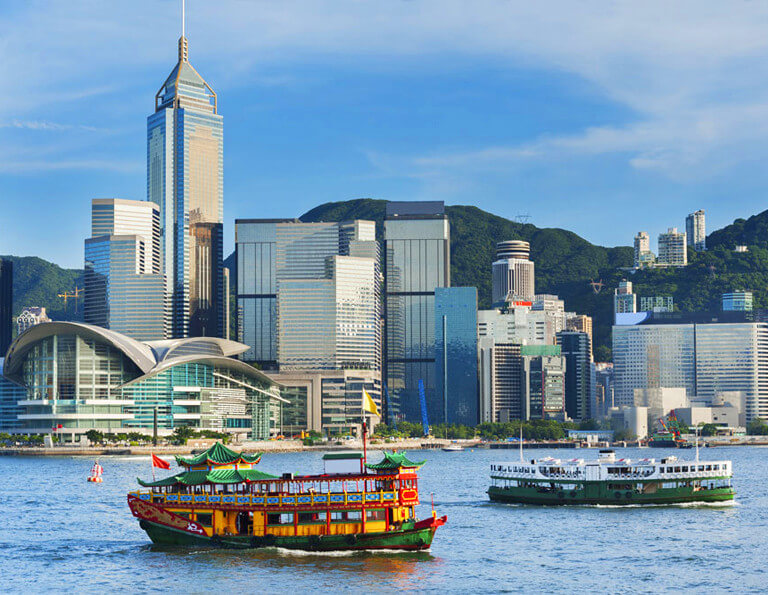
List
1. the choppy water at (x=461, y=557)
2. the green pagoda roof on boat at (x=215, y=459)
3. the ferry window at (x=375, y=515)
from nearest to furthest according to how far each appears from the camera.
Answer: the choppy water at (x=461, y=557)
the ferry window at (x=375, y=515)
the green pagoda roof on boat at (x=215, y=459)

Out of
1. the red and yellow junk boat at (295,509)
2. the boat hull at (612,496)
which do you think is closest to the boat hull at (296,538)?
the red and yellow junk boat at (295,509)

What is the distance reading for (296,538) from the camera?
65688 mm

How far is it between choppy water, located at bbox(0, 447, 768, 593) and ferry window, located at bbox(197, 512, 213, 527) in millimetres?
1660

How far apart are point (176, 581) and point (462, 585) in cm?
1443

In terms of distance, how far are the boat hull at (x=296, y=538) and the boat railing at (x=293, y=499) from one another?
1086 mm

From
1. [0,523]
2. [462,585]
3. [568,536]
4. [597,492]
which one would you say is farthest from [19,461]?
[462,585]

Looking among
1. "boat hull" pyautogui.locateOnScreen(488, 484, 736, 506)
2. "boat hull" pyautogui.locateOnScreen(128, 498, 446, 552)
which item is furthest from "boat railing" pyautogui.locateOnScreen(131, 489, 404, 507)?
"boat hull" pyautogui.locateOnScreen(488, 484, 736, 506)

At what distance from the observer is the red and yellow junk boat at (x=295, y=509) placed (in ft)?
214

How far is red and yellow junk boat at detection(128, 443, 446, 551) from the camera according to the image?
65312 mm

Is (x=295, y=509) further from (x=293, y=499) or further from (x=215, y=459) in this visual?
(x=215, y=459)

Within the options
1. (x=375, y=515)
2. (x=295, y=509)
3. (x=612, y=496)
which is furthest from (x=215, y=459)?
(x=612, y=496)

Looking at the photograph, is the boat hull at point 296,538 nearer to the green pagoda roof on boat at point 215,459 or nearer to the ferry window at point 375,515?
the ferry window at point 375,515

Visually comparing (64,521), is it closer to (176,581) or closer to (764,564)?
(176,581)

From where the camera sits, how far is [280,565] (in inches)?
2467
